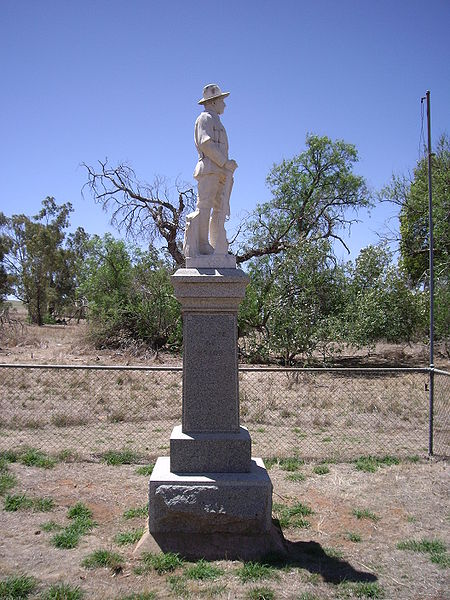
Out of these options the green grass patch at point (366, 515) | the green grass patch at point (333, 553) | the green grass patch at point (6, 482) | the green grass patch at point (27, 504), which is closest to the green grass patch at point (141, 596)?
the green grass patch at point (333, 553)

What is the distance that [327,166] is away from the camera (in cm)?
2233

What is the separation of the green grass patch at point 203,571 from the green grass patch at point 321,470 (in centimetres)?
276

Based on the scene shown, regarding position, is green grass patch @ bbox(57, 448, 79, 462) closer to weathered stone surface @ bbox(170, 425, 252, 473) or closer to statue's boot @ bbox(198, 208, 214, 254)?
weathered stone surface @ bbox(170, 425, 252, 473)

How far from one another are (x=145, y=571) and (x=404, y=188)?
1895cm

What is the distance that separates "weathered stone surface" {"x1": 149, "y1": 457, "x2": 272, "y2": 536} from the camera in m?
4.41

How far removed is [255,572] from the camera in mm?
3998

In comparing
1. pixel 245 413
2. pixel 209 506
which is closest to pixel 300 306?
pixel 245 413

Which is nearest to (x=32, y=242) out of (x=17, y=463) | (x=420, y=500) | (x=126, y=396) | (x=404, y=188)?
(x=404, y=188)

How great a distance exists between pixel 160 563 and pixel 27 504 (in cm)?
190

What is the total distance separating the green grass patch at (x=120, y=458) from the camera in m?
6.83

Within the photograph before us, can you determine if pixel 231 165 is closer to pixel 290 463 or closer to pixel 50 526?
pixel 50 526

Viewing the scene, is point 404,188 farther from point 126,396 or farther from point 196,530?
point 196,530

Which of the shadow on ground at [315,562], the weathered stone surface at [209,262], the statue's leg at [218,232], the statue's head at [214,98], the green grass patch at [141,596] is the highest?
the statue's head at [214,98]

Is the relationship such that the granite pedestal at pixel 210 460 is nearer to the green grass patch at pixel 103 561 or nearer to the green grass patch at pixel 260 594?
the green grass patch at pixel 103 561
